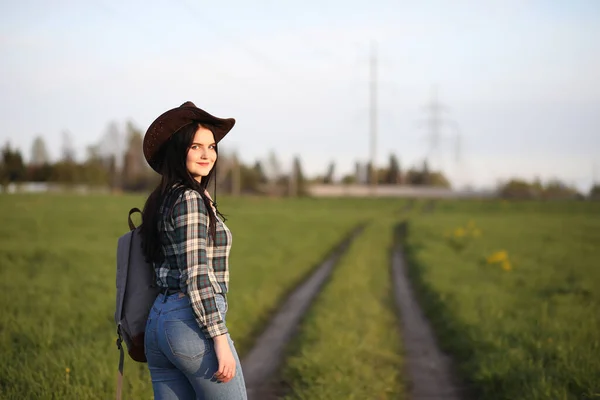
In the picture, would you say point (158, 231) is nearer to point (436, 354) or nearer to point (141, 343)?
point (141, 343)

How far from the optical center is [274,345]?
31.7 ft

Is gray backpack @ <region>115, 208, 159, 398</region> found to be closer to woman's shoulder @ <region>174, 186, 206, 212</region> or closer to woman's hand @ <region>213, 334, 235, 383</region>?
woman's shoulder @ <region>174, 186, 206, 212</region>

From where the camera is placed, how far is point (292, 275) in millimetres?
17438

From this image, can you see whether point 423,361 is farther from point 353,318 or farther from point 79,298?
point 79,298

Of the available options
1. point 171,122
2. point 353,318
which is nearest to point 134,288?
point 171,122

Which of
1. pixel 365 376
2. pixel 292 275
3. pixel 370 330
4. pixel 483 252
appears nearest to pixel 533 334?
pixel 370 330

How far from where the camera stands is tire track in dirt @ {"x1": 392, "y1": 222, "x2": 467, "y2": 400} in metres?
7.45

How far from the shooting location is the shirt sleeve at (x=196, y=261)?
9.66 ft

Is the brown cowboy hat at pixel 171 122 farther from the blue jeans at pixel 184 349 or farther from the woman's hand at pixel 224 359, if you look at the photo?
the woman's hand at pixel 224 359

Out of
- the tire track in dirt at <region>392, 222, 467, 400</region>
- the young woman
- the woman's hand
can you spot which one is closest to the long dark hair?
the young woman

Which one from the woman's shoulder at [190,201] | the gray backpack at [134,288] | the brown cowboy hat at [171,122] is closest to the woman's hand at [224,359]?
the gray backpack at [134,288]

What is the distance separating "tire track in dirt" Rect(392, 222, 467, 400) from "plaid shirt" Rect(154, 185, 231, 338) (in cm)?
485

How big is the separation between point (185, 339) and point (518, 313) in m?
9.18

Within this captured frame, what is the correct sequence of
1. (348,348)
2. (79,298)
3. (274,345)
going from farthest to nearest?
(79,298)
(274,345)
(348,348)
